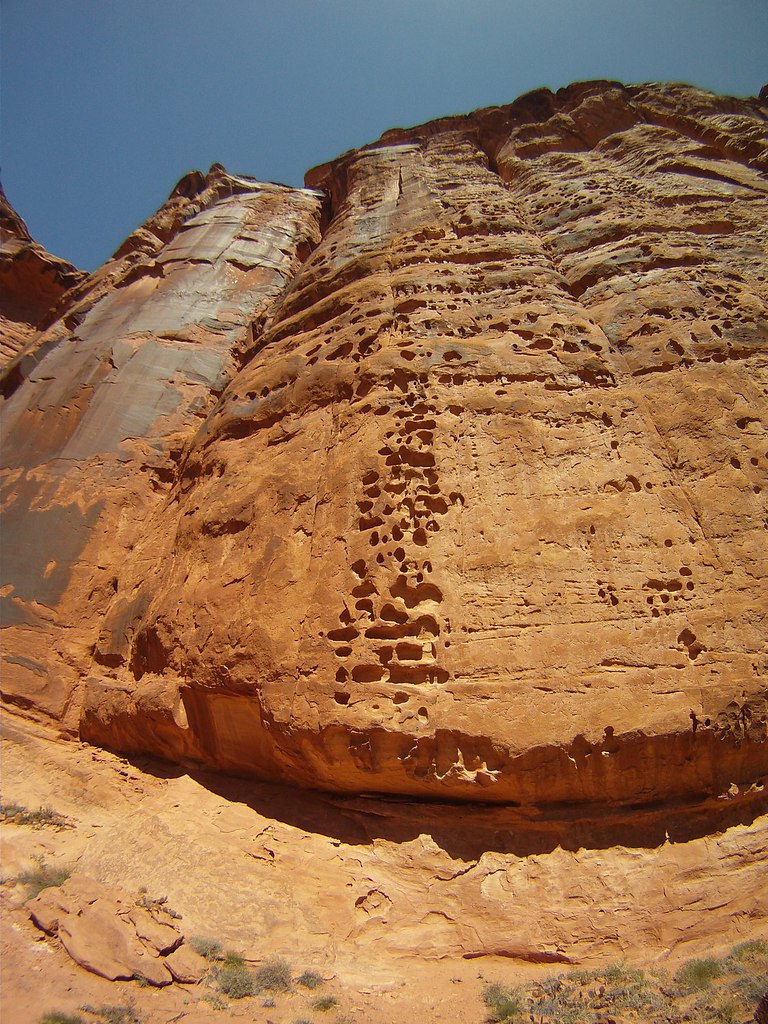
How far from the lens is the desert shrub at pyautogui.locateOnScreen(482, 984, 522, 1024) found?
3809mm

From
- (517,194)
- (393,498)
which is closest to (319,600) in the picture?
(393,498)

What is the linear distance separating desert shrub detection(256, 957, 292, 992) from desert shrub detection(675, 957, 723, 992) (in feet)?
8.56

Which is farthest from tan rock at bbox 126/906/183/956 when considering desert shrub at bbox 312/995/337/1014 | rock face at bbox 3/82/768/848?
rock face at bbox 3/82/768/848

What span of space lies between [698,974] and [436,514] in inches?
161

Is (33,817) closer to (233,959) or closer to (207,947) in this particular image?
(207,947)

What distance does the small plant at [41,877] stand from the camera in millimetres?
4371

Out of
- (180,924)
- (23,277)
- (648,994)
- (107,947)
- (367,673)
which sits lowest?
(107,947)

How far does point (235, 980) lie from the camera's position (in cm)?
400

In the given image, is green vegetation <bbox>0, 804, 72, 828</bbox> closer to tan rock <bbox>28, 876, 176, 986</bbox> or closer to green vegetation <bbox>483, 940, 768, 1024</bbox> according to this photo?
tan rock <bbox>28, 876, 176, 986</bbox>

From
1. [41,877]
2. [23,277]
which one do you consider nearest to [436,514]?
[41,877]

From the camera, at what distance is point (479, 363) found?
7527 mm

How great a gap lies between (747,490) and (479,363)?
10.9ft

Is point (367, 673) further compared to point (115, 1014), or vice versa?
point (367, 673)

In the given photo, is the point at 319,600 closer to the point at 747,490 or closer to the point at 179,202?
the point at 747,490
